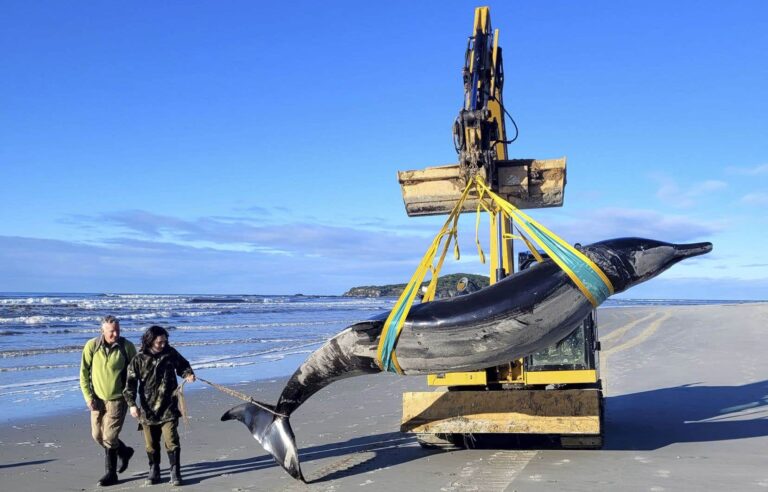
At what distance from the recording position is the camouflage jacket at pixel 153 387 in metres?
7.71

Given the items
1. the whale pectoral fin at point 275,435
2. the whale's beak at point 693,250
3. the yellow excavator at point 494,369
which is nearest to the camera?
the whale's beak at point 693,250

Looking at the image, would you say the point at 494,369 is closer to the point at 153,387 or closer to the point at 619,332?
the point at 153,387

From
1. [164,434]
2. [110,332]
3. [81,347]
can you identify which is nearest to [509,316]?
[164,434]

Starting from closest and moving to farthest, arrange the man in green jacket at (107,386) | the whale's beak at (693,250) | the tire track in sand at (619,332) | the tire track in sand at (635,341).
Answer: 1. the whale's beak at (693,250)
2. the man in green jacket at (107,386)
3. the tire track in sand at (635,341)
4. the tire track in sand at (619,332)

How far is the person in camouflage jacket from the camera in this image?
7711 mm

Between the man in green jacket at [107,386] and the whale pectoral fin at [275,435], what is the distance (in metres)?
1.20

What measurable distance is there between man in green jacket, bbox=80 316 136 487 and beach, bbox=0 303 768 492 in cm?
41

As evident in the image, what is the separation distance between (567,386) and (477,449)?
1.33 metres

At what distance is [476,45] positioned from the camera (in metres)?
8.87

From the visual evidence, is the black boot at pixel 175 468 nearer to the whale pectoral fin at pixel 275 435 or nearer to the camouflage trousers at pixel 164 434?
the camouflage trousers at pixel 164 434

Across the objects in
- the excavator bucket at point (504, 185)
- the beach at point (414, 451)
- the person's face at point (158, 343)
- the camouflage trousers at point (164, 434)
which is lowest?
the beach at point (414, 451)

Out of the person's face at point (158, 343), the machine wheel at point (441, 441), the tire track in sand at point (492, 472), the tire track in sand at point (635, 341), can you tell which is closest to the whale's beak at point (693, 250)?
the tire track in sand at point (492, 472)

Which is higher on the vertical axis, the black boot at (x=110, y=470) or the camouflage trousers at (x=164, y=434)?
the camouflage trousers at (x=164, y=434)

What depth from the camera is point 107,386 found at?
7930 millimetres
